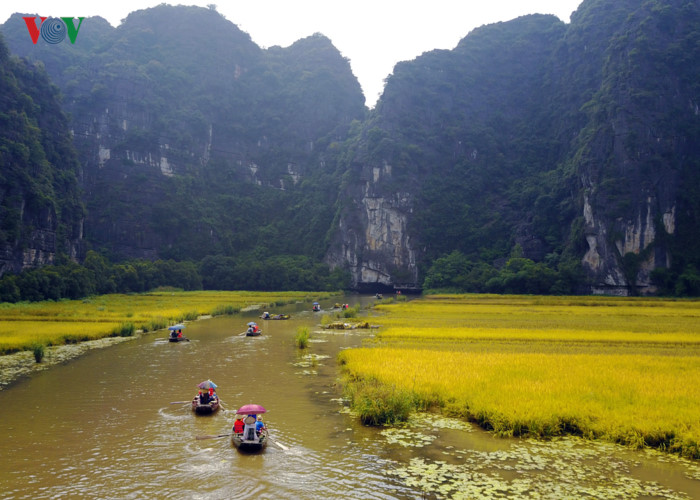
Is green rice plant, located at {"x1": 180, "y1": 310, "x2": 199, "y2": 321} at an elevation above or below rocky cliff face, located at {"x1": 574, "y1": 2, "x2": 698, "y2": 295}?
below

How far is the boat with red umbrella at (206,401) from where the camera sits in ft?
44.6

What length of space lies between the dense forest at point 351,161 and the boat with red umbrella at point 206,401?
146ft

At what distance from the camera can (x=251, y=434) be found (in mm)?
10844

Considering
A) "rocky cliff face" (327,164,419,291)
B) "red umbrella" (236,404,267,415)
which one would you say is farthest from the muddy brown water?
"rocky cliff face" (327,164,419,291)

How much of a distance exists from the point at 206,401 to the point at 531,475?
29.2 feet

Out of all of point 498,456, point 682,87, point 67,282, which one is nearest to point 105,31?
point 67,282

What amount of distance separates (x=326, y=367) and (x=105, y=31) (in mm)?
180147

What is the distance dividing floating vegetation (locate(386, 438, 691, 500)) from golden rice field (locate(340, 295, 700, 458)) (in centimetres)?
119

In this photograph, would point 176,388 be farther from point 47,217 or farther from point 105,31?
point 105,31

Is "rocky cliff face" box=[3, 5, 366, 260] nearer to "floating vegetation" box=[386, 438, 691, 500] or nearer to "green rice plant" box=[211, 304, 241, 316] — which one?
"green rice plant" box=[211, 304, 241, 316]

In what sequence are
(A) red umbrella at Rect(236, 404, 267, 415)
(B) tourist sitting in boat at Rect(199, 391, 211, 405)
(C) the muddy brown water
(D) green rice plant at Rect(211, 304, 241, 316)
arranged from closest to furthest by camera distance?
(C) the muddy brown water, (A) red umbrella at Rect(236, 404, 267, 415), (B) tourist sitting in boat at Rect(199, 391, 211, 405), (D) green rice plant at Rect(211, 304, 241, 316)

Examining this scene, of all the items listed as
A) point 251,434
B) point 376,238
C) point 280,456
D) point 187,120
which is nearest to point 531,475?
point 280,456

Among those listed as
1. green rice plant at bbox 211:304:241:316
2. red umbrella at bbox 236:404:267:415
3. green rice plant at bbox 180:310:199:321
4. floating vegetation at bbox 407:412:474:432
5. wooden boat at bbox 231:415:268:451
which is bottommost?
green rice plant at bbox 211:304:241:316

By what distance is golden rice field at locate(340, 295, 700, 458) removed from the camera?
11.5 meters
